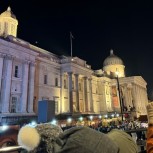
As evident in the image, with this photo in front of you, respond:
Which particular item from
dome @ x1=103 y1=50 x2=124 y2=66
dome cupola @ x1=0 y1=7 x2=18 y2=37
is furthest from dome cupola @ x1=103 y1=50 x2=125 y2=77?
dome cupola @ x1=0 y1=7 x2=18 y2=37

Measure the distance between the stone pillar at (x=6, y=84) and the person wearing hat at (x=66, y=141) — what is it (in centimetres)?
2512

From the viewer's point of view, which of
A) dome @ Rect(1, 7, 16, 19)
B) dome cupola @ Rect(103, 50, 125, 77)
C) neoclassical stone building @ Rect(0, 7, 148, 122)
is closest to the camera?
neoclassical stone building @ Rect(0, 7, 148, 122)

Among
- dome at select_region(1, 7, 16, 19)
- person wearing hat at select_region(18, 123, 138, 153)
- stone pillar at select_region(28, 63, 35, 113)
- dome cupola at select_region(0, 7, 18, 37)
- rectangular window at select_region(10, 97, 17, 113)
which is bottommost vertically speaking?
person wearing hat at select_region(18, 123, 138, 153)

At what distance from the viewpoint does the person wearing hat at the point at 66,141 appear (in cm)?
153

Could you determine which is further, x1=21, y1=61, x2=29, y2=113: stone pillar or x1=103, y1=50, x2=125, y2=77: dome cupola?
x1=103, y1=50, x2=125, y2=77: dome cupola

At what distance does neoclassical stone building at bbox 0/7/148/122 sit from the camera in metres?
26.8

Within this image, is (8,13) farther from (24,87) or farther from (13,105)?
(13,105)

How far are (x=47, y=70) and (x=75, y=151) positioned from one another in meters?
34.6

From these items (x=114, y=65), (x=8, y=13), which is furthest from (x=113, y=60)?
(x=8, y=13)

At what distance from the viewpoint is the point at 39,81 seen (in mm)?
33562

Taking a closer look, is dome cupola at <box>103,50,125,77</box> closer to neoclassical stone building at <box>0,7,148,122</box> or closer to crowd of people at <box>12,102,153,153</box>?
neoclassical stone building at <box>0,7,148,122</box>

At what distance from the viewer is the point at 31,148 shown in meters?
1.70

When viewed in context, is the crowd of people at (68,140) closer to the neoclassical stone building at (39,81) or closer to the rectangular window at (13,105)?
the neoclassical stone building at (39,81)

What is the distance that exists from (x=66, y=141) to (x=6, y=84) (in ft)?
86.8
